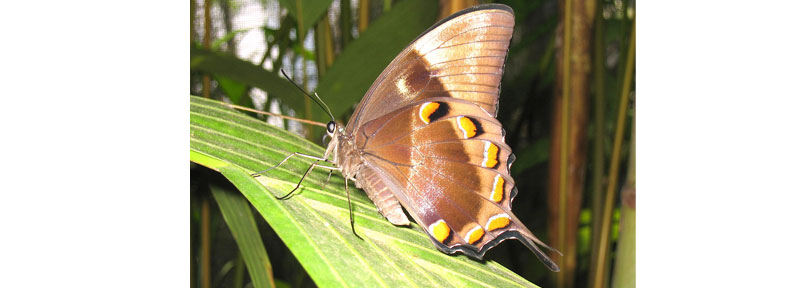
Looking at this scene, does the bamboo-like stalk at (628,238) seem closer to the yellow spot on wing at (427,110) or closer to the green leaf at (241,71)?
the yellow spot on wing at (427,110)

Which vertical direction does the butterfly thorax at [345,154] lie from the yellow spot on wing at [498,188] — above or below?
above

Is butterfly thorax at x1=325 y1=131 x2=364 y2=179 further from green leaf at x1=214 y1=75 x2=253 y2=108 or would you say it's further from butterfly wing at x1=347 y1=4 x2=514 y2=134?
green leaf at x1=214 y1=75 x2=253 y2=108

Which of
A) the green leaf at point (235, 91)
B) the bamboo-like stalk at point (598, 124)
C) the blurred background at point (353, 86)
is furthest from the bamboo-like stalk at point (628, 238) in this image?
the green leaf at point (235, 91)

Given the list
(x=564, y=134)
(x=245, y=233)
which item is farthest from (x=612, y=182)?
(x=245, y=233)
